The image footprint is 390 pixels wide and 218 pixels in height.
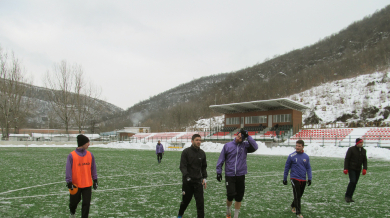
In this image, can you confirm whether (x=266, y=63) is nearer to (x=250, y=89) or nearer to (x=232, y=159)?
(x=250, y=89)

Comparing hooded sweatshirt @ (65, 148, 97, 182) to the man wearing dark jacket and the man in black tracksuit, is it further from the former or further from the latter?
the man wearing dark jacket

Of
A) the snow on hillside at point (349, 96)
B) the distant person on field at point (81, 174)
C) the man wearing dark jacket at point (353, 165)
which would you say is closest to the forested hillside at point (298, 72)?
the snow on hillside at point (349, 96)

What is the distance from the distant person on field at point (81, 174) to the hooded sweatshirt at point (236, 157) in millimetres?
2625

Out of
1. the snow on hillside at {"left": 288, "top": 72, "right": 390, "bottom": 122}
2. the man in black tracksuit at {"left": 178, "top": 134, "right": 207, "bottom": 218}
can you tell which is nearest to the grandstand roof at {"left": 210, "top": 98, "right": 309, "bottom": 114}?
the snow on hillside at {"left": 288, "top": 72, "right": 390, "bottom": 122}

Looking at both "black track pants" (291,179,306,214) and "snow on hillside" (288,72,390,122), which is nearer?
"black track pants" (291,179,306,214)

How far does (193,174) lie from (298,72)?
13574cm

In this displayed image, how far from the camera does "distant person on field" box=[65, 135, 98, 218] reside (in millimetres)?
5320

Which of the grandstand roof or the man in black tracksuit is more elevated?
the grandstand roof

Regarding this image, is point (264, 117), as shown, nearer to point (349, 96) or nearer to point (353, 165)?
point (349, 96)

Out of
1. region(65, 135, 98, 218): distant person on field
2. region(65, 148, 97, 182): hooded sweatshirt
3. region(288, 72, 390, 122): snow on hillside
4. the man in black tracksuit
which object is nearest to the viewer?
region(65, 148, 97, 182): hooded sweatshirt

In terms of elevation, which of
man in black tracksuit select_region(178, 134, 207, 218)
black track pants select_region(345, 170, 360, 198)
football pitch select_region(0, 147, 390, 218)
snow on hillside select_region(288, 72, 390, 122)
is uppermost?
snow on hillside select_region(288, 72, 390, 122)

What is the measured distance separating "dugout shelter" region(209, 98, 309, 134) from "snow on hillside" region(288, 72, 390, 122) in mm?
29801

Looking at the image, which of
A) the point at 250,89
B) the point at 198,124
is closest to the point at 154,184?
the point at 198,124

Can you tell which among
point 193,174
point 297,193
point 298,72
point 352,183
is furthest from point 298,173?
point 298,72
